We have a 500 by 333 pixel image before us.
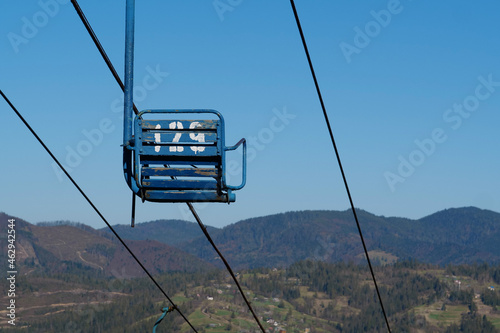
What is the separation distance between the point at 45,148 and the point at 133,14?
10.2ft

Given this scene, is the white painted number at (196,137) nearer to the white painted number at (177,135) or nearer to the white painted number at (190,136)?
→ the white painted number at (190,136)

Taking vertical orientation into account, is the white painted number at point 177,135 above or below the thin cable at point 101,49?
below

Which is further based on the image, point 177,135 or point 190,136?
point 190,136

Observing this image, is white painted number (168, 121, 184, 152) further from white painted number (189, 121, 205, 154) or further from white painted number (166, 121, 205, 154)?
white painted number (189, 121, 205, 154)

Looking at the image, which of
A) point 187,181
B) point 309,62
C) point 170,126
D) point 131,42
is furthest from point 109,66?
point 309,62

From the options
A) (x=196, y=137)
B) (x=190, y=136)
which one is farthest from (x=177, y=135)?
(x=196, y=137)

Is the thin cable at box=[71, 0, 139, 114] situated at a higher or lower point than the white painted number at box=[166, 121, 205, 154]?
higher

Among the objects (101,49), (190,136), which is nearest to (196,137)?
(190,136)

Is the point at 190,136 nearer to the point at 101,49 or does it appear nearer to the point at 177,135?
A: the point at 177,135

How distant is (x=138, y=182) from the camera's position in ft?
41.8

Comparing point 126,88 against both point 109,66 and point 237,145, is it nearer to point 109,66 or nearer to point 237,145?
point 109,66

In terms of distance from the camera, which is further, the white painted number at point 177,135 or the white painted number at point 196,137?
the white painted number at point 196,137

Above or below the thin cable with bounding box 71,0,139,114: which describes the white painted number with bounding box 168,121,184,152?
below

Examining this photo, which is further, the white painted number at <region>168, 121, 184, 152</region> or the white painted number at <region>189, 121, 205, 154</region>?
the white painted number at <region>189, 121, 205, 154</region>
